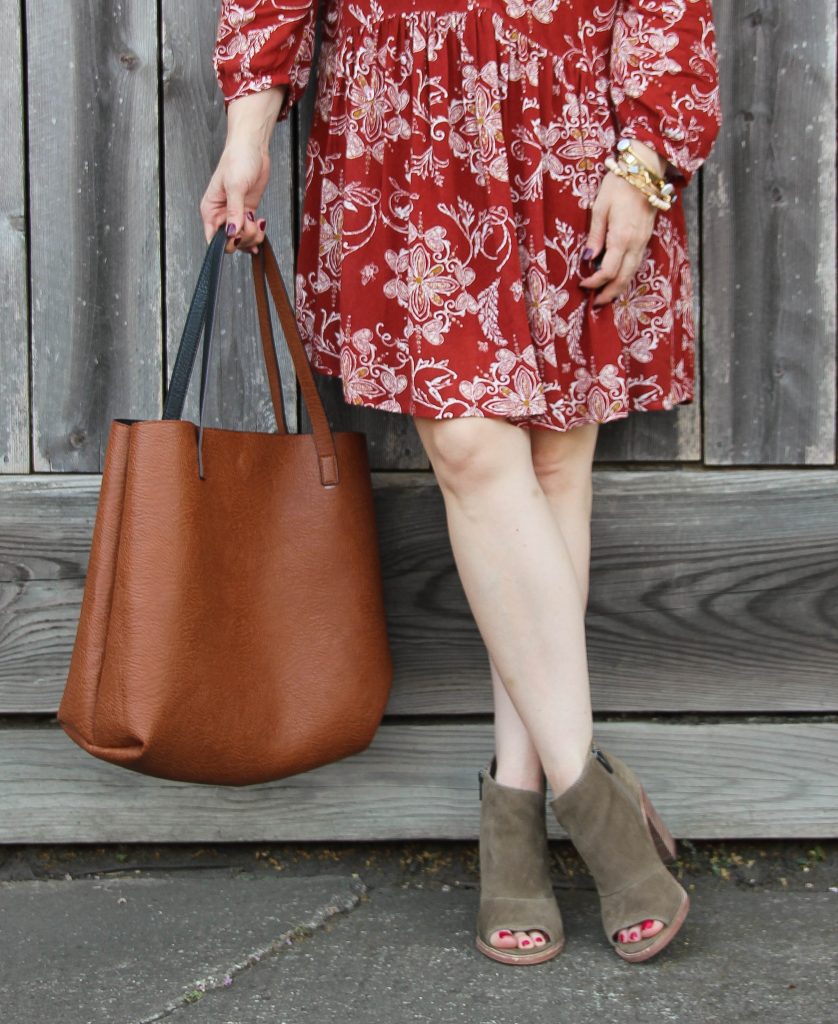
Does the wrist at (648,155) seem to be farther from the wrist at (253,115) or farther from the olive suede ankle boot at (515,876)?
the olive suede ankle boot at (515,876)

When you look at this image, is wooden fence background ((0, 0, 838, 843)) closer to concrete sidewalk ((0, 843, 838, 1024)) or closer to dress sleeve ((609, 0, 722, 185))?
concrete sidewalk ((0, 843, 838, 1024))

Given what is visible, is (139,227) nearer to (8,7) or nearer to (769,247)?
(8,7)

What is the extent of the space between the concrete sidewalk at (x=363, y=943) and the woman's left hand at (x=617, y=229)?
2.93ft

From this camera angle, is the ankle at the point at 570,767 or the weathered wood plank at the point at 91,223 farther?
the weathered wood plank at the point at 91,223

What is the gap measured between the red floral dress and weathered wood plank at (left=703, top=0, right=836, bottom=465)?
29 centimetres

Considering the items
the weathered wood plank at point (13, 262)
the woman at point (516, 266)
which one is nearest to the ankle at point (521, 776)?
the woman at point (516, 266)

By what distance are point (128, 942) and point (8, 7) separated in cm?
141

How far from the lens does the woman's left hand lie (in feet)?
4.72

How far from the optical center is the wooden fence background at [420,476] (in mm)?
1755

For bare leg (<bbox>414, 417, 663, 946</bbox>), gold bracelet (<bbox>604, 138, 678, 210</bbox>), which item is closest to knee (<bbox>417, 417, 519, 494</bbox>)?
bare leg (<bbox>414, 417, 663, 946</bbox>)

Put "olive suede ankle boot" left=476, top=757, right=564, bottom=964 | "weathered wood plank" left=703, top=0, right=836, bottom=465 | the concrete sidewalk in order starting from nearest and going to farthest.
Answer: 1. the concrete sidewalk
2. "olive suede ankle boot" left=476, top=757, right=564, bottom=964
3. "weathered wood plank" left=703, top=0, right=836, bottom=465

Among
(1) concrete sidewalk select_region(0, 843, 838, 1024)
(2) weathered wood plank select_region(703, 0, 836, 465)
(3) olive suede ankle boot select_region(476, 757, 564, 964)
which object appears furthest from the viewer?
(2) weathered wood plank select_region(703, 0, 836, 465)

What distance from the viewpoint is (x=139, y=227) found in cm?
177

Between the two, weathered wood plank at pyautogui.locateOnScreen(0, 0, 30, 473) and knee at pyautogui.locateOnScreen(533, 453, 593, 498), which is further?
weathered wood plank at pyautogui.locateOnScreen(0, 0, 30, 473)
